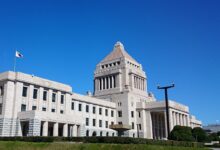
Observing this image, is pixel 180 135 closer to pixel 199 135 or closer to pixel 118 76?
pixel 199 135

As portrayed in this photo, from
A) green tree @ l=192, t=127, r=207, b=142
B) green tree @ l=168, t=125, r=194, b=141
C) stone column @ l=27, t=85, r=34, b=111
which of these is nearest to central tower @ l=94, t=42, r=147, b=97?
green tree @ l=192, t=127, r=207, b=142

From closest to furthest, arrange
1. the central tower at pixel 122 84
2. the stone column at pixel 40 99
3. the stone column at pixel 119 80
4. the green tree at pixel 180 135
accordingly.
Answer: the stone column at pixel 40 99, the green tree at pixel 180 135, the central tower at pixel 122 84, the stone column at pixel 119 80

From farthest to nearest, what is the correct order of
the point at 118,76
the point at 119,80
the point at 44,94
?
the point at 118,76, the point at 119,80, the point at 44,94

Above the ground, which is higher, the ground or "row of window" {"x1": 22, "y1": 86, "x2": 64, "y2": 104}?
"row of window" {"x1": 22, "y1": 86, "x2": 64, "y2": 104}

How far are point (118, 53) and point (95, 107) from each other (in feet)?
92.8

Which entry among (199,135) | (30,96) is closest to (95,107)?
(30,96)

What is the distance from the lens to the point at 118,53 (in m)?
102

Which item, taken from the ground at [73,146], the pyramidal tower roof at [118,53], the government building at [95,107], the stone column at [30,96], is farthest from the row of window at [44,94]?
the pyramidal tower roof at [118,53]

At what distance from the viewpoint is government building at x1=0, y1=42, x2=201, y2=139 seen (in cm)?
5497

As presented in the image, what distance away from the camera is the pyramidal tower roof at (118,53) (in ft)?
327

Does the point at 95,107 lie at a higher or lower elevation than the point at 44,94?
lower

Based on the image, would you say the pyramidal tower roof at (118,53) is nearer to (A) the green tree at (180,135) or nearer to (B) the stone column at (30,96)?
(A) the green tree at (180,135)

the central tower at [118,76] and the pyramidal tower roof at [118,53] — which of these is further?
the pyramidal tower roof at [118,53]

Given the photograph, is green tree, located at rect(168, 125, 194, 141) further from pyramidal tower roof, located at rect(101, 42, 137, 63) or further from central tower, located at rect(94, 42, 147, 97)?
pyramidal tower roof, located at rect(101, 42, 137, 63)
